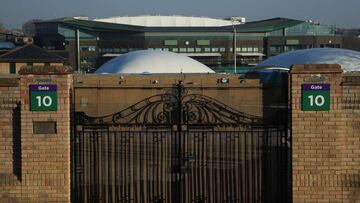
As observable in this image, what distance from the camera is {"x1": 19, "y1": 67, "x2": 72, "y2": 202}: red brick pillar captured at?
8.16 meters

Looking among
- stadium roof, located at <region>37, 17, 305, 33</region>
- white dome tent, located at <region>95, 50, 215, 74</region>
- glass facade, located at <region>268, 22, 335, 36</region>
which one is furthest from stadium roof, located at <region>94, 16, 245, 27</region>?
white dome tent, located at <region>95, 50, 215, 74</region>

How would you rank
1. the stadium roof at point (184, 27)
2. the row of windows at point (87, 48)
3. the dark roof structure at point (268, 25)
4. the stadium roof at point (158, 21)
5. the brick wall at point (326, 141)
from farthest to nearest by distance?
1. the stadium roof at point (158, 21)
2. the dark roof structure at point (268, 25)
3. the stadium roof at point (184, 27)
4. the row of windows at point (87, 48)
5. the brick wall at point (326, 141)

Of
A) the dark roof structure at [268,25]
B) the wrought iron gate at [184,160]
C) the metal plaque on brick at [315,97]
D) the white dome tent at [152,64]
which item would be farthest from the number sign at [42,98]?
the dark roof structure at [268,25]

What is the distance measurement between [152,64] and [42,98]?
29.7 m

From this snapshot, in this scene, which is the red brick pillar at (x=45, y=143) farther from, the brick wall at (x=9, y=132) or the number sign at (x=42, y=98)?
the brick wall at (x=9, y=132)

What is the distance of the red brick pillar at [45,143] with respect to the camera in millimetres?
8164

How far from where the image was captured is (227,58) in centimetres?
10831

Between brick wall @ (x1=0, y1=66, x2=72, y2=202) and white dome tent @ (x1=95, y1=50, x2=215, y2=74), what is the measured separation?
27351 mm

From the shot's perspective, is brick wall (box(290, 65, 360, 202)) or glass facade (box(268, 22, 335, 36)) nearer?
brick wall (box(290, 65, 360, 202))

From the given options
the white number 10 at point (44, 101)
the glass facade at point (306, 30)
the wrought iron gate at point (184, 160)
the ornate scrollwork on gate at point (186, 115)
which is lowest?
the wrought iron gate at point (184, 160)

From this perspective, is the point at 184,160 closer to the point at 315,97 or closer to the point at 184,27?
the point at 315,97

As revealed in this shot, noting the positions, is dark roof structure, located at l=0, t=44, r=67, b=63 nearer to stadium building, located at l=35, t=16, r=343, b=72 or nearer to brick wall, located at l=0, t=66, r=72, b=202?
stadium building, located at l=35, t=16, r=343, b=72

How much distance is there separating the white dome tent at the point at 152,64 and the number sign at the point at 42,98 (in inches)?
1077

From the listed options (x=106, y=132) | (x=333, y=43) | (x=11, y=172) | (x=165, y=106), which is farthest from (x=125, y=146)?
(x=333, y=43)
